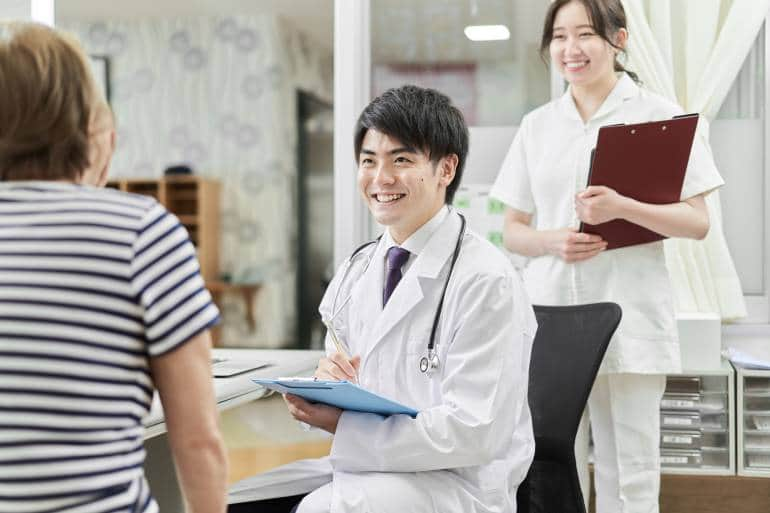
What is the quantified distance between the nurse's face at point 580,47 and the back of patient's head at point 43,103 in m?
1.40

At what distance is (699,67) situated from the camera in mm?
2604

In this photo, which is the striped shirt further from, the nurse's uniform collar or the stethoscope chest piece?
the nurse's uniform collar

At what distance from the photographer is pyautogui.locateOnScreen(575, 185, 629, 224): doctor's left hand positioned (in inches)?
72.3

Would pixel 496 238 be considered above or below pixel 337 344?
above

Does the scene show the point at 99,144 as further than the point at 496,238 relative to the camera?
No

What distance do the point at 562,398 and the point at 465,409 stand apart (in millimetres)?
353

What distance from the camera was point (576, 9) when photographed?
1952 millimetres

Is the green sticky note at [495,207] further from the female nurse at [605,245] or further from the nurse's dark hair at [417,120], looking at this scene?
the nurse's dark hair at [417,120]

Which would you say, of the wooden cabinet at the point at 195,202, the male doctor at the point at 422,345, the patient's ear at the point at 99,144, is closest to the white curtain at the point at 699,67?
the male doctor at the point at 422,345

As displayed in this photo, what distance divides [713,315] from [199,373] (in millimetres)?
1975

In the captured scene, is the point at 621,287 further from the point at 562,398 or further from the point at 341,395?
the point at 341,395

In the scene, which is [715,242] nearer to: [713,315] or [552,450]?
[713,315]

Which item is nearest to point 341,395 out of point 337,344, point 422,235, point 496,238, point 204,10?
point 337,344

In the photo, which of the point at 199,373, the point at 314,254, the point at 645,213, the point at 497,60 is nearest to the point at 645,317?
the point at 645,213
